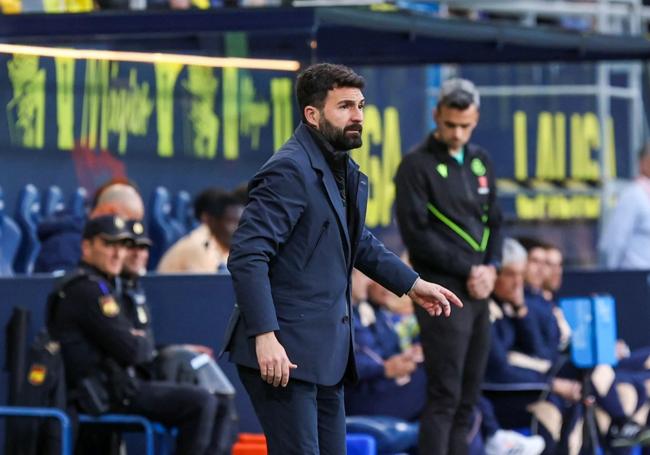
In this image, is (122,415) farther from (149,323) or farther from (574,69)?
(574,69)

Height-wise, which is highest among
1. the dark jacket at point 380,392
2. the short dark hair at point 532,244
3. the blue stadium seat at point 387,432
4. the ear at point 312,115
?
the ear at point 312,115

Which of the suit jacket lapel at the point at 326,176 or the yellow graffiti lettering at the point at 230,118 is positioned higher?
the yellow graffiti lettering at the point at 230,118

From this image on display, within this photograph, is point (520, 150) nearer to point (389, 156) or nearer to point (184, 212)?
point (389, 156)

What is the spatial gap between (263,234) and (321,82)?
0.60 m

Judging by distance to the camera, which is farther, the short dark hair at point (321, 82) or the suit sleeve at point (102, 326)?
the suit sleeve at point (102, 326)

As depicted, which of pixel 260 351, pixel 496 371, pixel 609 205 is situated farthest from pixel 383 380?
pixel 609 205

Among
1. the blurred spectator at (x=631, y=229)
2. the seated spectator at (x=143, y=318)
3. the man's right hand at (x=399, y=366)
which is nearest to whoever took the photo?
the seated spectator at (x=143, y=318)

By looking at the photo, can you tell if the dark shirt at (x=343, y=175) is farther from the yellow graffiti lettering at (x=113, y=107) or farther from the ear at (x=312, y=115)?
the yellow graffiti lettering at (x=113, y=107)

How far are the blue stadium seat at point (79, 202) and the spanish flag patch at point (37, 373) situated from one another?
1443 millimetres

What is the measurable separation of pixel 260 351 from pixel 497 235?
10.8ft

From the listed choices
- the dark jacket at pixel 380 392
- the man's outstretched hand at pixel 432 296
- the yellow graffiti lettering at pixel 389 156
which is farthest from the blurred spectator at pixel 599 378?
the man's outstretched hand at pixel 432 296

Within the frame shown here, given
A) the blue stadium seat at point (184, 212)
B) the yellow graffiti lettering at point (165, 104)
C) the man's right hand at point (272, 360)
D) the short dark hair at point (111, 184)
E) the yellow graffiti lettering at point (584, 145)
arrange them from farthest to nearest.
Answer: the yellow graffiti lettering at point (584, 145) < the blue stadium seat at point (184, 212) < the yellow graffiti lettering at point (165, 104) < the short dark hair at point (111, 184) < the man's right hand at point (272, 360)

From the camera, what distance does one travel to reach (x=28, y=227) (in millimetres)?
9711

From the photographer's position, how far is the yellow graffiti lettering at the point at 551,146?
16062mm
